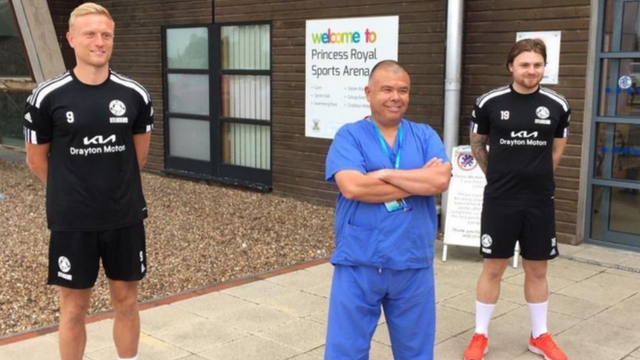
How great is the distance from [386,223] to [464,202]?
3.60 meters

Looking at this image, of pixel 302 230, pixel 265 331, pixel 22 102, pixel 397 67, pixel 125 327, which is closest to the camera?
pixel 397 67

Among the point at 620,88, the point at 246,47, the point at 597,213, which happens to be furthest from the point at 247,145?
the point at 620,88

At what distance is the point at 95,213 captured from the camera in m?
3.32

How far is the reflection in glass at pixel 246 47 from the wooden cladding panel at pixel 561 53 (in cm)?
315

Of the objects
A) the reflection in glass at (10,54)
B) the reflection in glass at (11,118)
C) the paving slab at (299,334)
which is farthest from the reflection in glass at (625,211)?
the reflection in glass at (11,118)

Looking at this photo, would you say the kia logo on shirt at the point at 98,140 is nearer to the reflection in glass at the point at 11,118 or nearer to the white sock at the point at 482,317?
the white sock at the point at 482,317

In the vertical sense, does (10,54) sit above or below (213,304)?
above

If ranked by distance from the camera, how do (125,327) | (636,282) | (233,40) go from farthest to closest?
1. (233,40)
2. (636,282)
3. (125,327)

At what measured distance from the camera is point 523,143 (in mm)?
3986

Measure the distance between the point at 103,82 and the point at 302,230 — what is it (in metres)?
4.56

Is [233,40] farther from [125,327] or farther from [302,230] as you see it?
[125,327]

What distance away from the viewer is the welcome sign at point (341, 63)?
317 inches

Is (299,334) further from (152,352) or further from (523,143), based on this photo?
(523,143)

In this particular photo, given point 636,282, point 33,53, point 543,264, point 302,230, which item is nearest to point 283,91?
point 302,230
